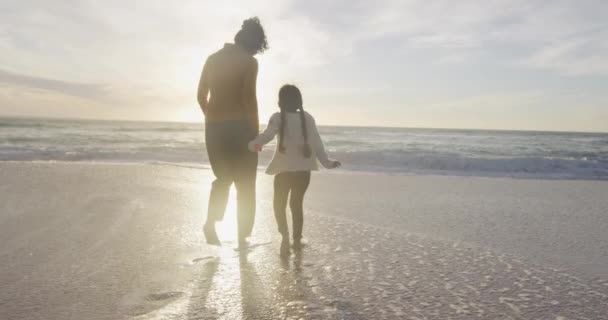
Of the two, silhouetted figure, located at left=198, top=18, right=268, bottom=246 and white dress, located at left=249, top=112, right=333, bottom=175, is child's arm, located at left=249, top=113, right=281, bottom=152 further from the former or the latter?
silhouetted figure, located at left=198, top=18, right=268, bottom=246

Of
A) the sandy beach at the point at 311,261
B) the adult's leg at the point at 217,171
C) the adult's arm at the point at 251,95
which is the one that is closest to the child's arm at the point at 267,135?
the adult's arm at the point at 251,95

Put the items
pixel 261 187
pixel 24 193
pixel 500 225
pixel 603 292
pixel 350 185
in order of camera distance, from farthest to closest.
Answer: pixel 350 185, pixel 261 187, pixel 24 193, pixel 500 225, pixel 603 292

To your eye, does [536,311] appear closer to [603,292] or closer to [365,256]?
[603,292]

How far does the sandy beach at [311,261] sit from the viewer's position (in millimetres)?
2193

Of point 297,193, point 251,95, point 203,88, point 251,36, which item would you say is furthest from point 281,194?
point 251,36

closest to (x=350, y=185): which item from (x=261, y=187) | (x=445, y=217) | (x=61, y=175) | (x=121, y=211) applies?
(x=261, y=187)

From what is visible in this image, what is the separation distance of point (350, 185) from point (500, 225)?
3356 mm

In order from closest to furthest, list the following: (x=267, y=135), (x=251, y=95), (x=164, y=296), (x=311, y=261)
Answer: (x=164, y=296) → (x=311, y=261) → (x=267, y=135) → (x=251, y=95)

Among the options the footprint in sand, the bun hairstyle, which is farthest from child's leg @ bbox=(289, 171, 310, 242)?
the footprint in sand

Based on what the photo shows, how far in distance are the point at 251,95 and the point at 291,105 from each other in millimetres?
308

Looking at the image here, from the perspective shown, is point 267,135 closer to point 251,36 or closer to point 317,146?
point 317,146

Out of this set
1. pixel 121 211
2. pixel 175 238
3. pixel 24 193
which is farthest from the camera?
pixel 24 193

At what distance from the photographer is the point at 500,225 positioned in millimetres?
4430

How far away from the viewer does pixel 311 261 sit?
118 inches
